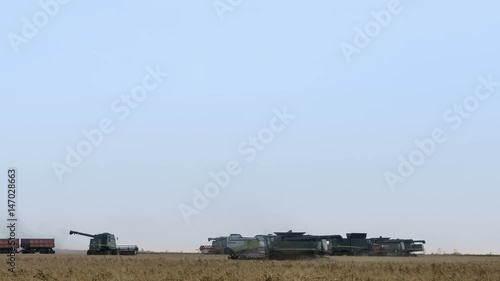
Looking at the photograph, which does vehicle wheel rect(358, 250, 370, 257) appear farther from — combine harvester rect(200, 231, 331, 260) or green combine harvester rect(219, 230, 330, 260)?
green combine harvester rect(219, 230, 330, 260)

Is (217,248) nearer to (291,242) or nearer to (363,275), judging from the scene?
(291,242)

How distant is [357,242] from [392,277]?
161 ft

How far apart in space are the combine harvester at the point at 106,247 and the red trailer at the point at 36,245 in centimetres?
1839

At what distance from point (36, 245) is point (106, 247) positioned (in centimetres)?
2144

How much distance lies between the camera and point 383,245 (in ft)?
268

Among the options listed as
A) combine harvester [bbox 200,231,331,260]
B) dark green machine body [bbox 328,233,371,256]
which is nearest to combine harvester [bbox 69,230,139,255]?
dark green machine body [bbox 328,233,371,256]

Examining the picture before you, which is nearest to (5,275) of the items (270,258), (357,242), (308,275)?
(308,275)

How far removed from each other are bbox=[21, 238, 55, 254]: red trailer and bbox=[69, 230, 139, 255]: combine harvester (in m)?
18.4

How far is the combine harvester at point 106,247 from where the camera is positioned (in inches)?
3406

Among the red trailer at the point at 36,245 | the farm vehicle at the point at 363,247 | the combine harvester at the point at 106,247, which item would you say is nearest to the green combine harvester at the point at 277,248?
the farm vehicle at the point at 363,247

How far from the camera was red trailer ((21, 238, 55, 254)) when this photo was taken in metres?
102

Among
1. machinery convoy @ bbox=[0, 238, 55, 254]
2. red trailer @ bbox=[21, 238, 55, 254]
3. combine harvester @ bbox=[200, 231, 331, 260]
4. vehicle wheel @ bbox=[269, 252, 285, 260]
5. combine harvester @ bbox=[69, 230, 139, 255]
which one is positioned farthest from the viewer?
red trailer @ bbox=[21, 238, 55, 254]

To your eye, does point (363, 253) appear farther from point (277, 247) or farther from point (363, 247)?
point (277, 247)

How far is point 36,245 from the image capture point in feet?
336
